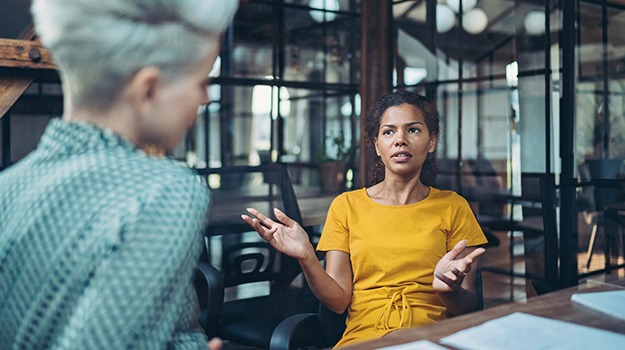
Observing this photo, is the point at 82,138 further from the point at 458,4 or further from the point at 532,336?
the point at 458,4

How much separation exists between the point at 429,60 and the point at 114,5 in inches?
211

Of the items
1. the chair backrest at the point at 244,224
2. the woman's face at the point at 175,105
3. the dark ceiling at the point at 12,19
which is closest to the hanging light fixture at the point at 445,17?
the chair backrest at the point at 244,224

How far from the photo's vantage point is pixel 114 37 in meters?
0.70

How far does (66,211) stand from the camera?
26.6 inches

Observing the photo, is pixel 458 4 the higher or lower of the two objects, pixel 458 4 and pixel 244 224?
the higher

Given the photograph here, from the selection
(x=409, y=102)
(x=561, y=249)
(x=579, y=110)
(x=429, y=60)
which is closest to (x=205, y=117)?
(x=429, y=60)

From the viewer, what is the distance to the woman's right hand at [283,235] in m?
1.61

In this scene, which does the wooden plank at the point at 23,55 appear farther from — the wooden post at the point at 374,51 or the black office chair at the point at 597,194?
the black office chair at the point at 597,194

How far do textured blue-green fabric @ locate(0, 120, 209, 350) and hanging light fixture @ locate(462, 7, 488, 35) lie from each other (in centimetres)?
468

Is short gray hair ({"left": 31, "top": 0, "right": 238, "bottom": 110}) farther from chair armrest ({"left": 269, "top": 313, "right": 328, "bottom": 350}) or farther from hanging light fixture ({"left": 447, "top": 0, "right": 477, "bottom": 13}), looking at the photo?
hanging light fixture ({"left": 447, "top": 0, "right": 477, "bottom": 13})

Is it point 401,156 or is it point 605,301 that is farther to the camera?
point 401,156

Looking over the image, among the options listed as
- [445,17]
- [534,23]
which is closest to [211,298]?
[445,17]

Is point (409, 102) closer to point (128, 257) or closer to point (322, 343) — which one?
point (322, 343)

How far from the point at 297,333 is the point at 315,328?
0.10m
